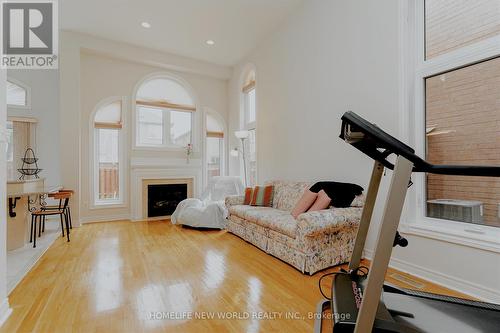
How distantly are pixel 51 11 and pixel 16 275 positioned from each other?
13.1 feet

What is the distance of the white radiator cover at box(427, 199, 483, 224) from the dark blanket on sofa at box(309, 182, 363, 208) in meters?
0.71

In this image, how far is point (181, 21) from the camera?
436cm

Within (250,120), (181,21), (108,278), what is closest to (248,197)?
(250,120)

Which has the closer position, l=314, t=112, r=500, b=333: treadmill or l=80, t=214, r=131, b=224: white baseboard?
l=314, t=112, r=500, b=333: treadmill

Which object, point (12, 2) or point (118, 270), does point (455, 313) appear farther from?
point (12, 2)

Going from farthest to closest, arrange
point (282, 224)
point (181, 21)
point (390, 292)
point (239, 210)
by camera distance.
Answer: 1. point (181, 21)
2. point (239, 210)
3. point (282, 224)
4. point (390, 292)

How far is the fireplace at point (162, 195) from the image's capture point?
5.36 metres

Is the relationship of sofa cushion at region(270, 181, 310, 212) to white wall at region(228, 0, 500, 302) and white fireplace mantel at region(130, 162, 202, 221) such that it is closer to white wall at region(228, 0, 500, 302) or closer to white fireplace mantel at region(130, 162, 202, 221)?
white wall at region(228, 0, 500, 302)

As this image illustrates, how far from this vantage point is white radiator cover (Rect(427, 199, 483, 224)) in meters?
2.24

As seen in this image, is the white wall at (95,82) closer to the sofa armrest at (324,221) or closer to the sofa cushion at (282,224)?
the sofa cushion at (282,224)

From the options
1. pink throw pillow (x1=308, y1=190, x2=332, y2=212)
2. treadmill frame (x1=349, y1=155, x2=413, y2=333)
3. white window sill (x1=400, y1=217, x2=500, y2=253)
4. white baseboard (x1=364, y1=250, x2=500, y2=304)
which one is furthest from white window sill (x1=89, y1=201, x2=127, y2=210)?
treadmill frame (x1=349, y1=155, x2=413, y2=333)

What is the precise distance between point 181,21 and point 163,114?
2097 millimetres

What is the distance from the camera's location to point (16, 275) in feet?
7.96

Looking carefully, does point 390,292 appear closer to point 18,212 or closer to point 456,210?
point 456,210
